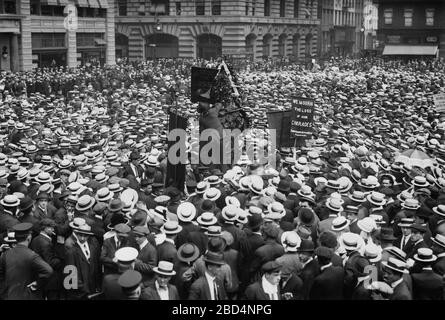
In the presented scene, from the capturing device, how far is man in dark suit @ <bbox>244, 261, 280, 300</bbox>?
6.98 metres

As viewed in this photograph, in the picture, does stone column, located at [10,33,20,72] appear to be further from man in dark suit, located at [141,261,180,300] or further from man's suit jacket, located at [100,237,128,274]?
man in dark suit, located at [141,261,180,300]

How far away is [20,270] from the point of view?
25.0 ft

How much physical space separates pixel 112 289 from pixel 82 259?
1204 mm

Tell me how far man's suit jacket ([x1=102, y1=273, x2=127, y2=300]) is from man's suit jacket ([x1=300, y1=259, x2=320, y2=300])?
2.29 m

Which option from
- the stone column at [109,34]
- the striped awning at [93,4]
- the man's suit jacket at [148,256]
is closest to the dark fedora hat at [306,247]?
the man's suit jacket at [148,256]

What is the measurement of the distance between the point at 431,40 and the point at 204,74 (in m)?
43.6

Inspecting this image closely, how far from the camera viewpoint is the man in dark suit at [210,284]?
716 centimetres

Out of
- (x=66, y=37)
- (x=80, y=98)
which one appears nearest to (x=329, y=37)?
(x=66, y=37)

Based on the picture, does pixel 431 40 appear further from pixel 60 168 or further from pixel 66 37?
pixel 60 168

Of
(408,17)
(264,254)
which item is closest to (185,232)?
(264,254)

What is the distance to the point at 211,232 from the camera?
8336mm

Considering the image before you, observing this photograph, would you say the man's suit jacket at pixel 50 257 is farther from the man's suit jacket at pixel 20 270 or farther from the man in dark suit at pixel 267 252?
the man in dark suit at pixel 267 252

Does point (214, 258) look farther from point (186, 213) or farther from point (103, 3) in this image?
point (103, 3)

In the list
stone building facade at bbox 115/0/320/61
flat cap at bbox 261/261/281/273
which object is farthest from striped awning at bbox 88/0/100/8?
flat cap at bbox 261/261/281/273
